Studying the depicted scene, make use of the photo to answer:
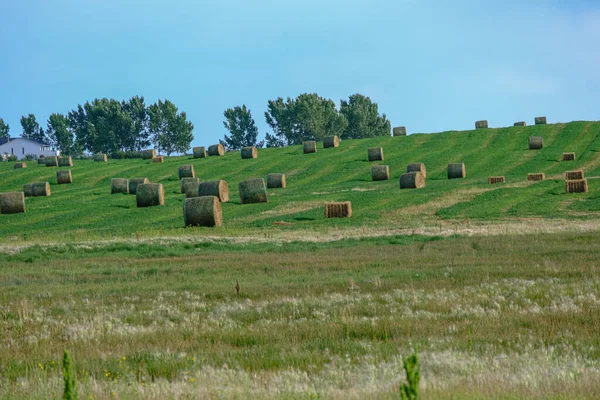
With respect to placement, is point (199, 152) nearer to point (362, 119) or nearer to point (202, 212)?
point (202, 212)

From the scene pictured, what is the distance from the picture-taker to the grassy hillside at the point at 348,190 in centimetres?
4116

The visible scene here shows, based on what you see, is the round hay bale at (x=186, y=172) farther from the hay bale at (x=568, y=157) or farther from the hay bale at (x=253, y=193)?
the hay bale at (x=568, y=157)

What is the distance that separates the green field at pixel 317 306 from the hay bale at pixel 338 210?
2.21 feet

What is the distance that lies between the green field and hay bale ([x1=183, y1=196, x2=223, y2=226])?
0.79 m

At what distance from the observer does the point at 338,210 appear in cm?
4269

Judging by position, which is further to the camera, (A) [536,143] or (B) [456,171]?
(A) [536,143]

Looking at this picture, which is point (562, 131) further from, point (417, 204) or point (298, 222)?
point (298, 222)

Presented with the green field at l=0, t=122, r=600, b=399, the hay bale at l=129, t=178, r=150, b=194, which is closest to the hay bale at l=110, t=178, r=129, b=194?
the hay bale at l=129, t=178, r=150, b=194

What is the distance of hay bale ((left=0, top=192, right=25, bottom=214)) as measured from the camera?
52.7m

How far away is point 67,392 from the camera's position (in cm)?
542

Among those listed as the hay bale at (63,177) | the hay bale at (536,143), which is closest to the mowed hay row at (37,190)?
the hay bale at (63,177)

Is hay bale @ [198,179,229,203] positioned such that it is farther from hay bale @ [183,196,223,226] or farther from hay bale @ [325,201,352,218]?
hay bale @ [325,201,352,218]

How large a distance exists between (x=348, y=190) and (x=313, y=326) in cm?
4351

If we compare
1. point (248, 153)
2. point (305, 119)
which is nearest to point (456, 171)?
point (248, 153)
